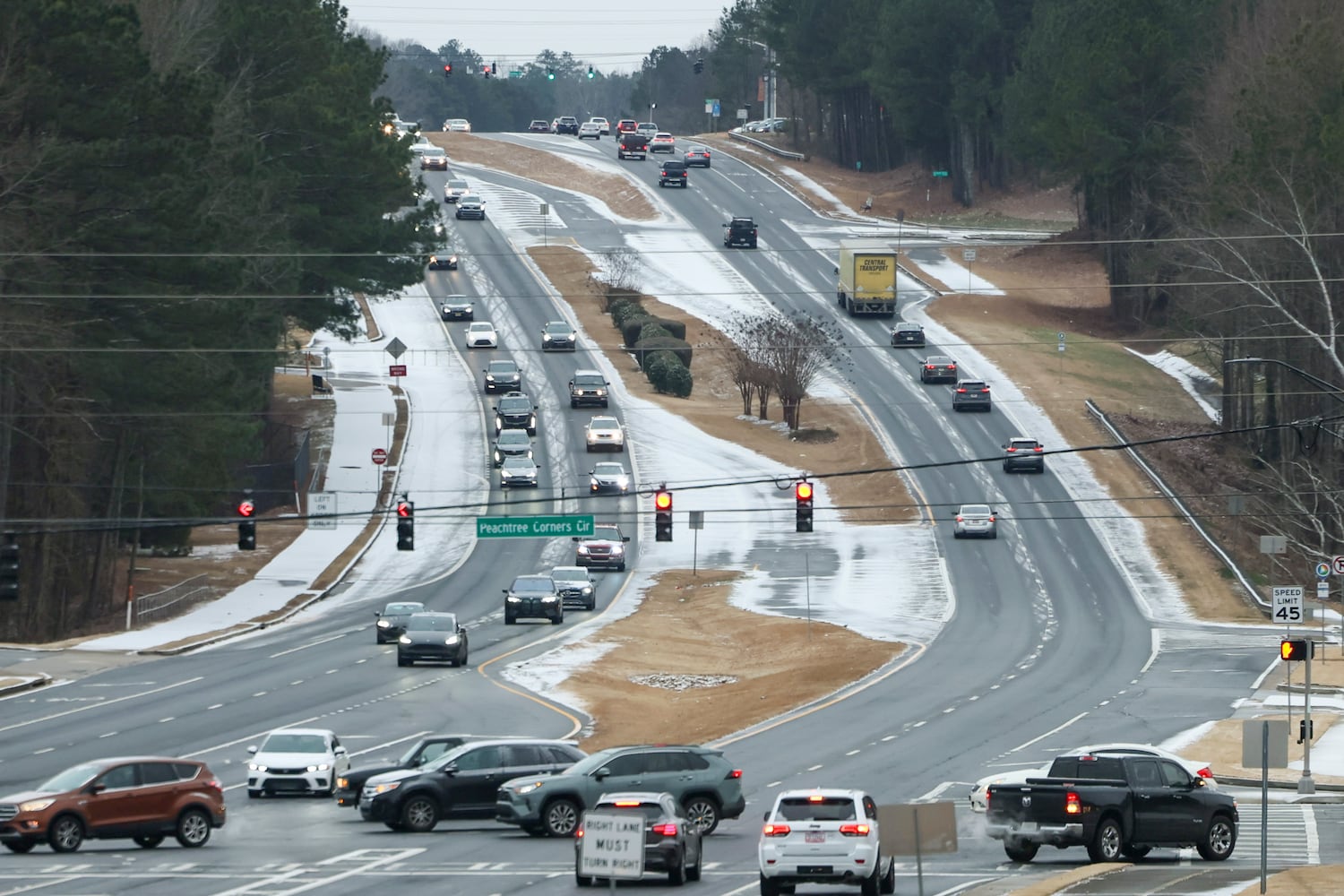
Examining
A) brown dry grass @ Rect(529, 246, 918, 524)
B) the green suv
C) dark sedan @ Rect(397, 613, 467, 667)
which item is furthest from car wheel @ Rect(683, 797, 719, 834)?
brown dry grass @ Rect(529, 246, 918, 524)

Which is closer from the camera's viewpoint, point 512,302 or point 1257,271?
point 1257,271

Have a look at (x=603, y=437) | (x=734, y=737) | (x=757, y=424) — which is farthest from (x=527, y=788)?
Answer: (x=757, y=424)

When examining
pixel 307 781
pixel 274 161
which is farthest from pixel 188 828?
pixel 274 161

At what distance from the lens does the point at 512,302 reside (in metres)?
111

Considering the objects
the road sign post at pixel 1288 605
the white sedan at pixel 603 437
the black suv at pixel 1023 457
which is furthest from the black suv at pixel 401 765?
the white sedan at pixel 603 437

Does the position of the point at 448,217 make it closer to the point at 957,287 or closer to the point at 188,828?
the point at 957,287

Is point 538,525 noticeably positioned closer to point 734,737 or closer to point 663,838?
point 734,737

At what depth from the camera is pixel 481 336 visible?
101 meters

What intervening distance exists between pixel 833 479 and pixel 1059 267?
143 ft

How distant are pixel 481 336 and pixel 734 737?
62.1 meters

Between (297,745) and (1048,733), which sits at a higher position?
(297,745)

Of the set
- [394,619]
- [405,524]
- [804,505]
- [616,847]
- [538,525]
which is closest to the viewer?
[616,847]

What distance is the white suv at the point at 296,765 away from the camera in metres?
33.5

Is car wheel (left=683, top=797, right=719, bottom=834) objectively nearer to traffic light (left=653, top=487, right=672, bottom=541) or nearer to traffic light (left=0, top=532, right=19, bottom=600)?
traffic light (left=653, top=487, right=672, bottom=541)
